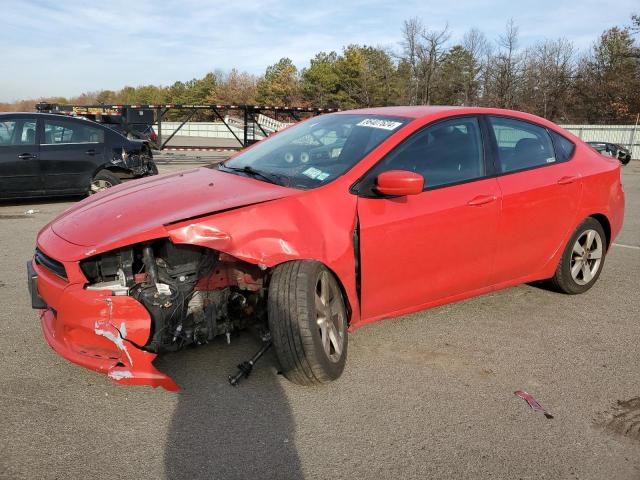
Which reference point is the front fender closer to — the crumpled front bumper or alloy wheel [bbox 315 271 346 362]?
alloy wheel [bbox 315 271 346 362]

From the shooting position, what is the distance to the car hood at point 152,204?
292cm

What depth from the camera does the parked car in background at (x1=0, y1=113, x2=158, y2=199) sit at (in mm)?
8367

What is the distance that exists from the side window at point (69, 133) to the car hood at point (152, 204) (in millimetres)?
5761

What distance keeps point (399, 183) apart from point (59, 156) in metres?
7.29

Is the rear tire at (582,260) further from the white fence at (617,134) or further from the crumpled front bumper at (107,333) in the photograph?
the white fence at (617,134)

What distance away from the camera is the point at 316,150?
3.81 meters

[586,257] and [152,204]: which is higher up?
[152,204]

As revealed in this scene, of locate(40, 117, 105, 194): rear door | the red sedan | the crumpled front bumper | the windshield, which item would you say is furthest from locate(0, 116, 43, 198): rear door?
the crumpled front bumper

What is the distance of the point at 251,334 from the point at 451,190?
168 cm

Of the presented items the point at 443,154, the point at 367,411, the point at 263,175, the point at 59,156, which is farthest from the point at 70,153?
the point at 367,411

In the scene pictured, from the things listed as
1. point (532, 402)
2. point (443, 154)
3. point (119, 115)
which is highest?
point (119, 115)

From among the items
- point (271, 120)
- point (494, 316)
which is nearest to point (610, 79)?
point (271, 120)

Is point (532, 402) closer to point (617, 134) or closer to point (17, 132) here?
point (17, 132)

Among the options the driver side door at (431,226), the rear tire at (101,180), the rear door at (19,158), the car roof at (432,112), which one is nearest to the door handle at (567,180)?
the car roof at (432,112)
